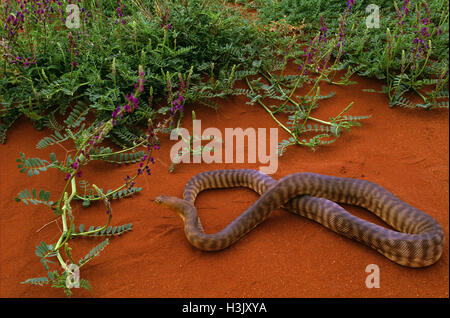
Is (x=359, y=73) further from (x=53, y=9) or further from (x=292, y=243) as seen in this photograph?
(x=53, y=9)

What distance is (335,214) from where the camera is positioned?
11.0 feet

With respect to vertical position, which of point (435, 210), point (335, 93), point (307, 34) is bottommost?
point (435, 210)

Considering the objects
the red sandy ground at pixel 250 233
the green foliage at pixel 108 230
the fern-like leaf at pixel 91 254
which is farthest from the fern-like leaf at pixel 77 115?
the fern-like leaf at pixel 91 254

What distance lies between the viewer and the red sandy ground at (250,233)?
9.62 ft

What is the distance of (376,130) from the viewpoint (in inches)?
173

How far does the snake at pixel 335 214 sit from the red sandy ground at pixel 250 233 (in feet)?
0.27

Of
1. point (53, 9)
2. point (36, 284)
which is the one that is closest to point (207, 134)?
point (36, 284)

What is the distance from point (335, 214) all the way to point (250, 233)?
729 mm

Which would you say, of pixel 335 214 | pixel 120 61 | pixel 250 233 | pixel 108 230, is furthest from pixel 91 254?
pixel 120 61

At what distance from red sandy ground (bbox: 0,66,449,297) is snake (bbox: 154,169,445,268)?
81 mm

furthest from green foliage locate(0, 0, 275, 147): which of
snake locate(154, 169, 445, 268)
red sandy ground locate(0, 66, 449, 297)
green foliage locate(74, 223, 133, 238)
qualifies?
snake locate(154, 169, 445, 268)

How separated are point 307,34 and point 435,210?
11.0 feet

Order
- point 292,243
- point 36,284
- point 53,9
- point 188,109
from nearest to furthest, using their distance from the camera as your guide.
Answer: point 36,284 < point 292,243 < point 188,109 < point 53,9

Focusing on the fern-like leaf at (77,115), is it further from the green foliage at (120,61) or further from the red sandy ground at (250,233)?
the red sandy ground at (250,233)
